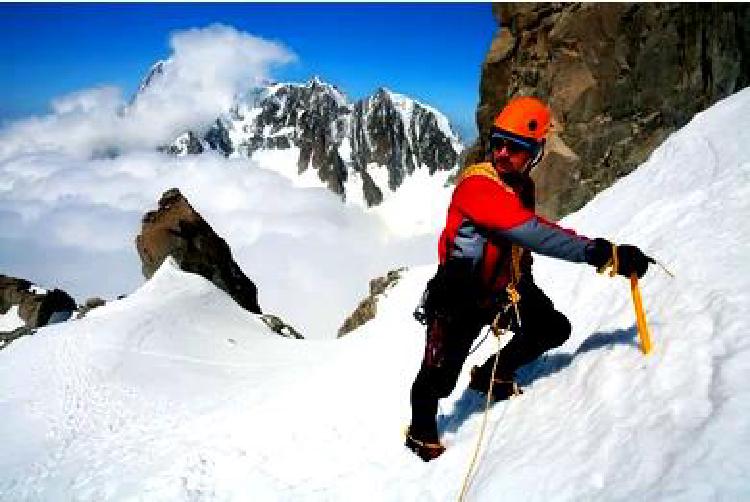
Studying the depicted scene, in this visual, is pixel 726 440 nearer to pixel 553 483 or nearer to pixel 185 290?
pixel 553 483

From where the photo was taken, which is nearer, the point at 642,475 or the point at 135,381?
the point at 642,475

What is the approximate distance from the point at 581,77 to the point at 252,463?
23.6 m

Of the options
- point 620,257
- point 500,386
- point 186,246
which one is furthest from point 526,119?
point 186,246

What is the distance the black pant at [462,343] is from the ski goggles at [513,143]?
1.40 meters

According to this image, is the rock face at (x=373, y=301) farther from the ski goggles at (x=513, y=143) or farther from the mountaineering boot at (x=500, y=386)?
the ski goggles at (x=513, y=143)

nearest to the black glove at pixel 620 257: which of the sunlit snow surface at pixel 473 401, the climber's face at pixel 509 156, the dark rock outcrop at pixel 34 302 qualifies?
the sunlit snow surface at pixel 473 401

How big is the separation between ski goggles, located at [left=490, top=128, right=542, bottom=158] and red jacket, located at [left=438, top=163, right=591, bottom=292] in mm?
234

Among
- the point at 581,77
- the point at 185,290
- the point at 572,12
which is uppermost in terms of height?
the point at 572,12

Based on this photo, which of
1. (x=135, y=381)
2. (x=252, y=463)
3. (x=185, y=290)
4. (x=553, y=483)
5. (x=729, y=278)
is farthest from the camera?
(x=185, y=290)

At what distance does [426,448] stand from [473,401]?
1178 mm

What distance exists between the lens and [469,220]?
20.7ft

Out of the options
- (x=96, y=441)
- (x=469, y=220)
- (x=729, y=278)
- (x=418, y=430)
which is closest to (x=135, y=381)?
(x=96, y=441)

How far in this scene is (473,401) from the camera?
7.96 meters

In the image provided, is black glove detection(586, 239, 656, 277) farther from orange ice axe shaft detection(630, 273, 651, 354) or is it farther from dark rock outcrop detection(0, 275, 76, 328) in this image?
dark rock outcrop detection(0, 275, 76, 328)
